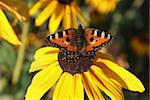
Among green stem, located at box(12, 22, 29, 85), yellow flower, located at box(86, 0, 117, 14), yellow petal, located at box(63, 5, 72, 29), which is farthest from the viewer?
yellow flower, located at box(86, 0, 117, 14)

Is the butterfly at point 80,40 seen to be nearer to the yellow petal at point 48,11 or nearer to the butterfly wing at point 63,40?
the butterfly wing at point 63,40

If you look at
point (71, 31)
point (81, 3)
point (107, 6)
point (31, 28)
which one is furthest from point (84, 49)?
point (81, 3)

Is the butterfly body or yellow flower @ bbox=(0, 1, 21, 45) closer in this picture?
the butterfly body

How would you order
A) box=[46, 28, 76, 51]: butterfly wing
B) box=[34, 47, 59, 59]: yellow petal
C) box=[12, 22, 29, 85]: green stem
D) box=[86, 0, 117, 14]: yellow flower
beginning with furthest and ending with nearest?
box=[86, 0, 117, 14]: yellow flower → box=[12, 22, 29, 85]: green stem → box=[34, 47, 59, 59]: yellow petal → box=[46, 28, 76, 51]: butterfly wing

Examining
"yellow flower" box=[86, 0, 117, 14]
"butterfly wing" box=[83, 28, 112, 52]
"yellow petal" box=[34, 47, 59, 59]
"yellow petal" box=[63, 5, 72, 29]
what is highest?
"yellow flower" box=[86, 0, 117, 14]

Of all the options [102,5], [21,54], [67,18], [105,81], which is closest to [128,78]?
[105,81]

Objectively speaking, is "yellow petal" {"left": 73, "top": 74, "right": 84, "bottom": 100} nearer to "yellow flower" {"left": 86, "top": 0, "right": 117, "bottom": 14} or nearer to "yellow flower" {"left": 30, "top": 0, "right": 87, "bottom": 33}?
"yellow flower" {"left": 30, "top": 0, "right": 87, "bottom": 33}

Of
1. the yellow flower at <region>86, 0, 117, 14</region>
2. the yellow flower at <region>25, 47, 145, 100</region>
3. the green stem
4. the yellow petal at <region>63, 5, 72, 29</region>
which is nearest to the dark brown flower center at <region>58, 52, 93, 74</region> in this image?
the yellow flower at <region>25, 47, 145, 100</region>
